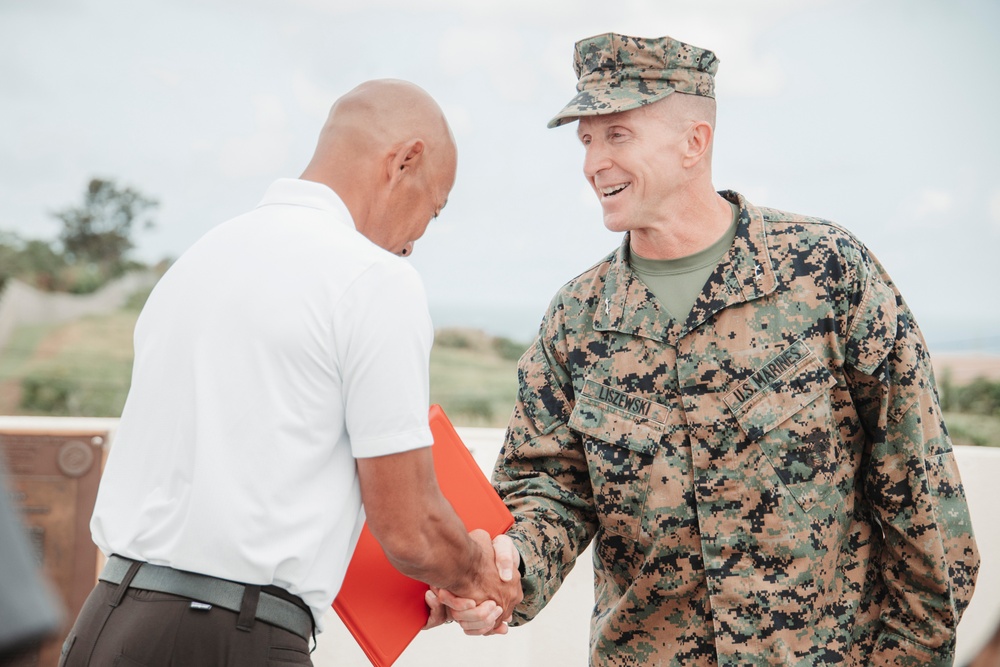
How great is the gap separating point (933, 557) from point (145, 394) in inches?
70.9

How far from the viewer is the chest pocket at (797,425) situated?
7.70ft

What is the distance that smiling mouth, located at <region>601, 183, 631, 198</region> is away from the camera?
8.27 ft

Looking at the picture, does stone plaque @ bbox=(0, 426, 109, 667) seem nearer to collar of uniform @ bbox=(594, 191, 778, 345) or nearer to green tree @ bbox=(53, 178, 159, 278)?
collar of uniform @ bbox=(594, 191, 778, 345)

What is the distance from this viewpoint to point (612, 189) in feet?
8.30

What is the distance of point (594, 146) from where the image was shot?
2.56 metres

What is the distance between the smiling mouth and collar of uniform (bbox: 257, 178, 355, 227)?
79cm

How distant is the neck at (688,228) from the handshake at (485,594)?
87 centimetres

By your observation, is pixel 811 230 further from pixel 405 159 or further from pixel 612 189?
pixel 405 159

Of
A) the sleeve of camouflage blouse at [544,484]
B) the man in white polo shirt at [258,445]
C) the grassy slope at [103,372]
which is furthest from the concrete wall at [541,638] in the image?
the grassy slope at [103,372]

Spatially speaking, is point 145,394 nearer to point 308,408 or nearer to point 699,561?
point 308,408

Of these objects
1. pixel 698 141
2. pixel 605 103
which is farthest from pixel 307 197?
pixel 698 141

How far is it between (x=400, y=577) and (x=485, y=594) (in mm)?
217

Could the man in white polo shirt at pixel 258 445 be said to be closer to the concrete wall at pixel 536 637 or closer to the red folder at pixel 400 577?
the red folder at pixel 400 577

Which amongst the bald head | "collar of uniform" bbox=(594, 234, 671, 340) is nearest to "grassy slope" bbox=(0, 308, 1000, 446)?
"collar of uniform" bbox=(594, 234, 671, 340)
